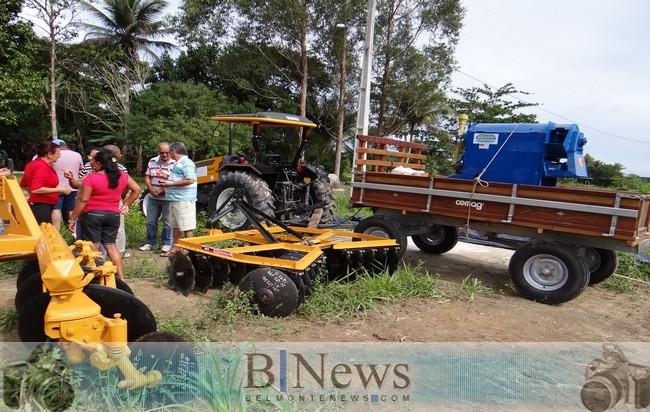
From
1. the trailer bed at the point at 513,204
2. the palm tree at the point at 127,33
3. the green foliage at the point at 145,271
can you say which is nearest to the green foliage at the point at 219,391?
the green foliage at the point at 145,271

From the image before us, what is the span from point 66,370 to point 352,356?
72.6 inches

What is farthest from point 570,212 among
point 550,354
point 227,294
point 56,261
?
point 56,261

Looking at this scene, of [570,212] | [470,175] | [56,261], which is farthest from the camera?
[470,175]

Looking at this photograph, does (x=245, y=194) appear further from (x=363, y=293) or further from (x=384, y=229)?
(x=363, y=293)

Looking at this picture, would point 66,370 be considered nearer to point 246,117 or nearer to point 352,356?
point 352,356

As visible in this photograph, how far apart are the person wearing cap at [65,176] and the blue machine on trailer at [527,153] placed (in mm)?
5022

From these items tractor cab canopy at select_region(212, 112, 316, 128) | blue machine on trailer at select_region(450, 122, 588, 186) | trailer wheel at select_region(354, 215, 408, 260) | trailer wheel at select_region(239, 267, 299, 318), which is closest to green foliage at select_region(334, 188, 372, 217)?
tractor cab canopy at select_region(212, 112, 316, 128)

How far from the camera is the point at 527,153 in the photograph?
5969 millimetres

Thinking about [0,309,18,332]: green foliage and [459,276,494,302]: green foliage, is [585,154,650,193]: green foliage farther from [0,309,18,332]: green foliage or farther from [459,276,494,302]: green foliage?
[0,309,18,332]: green foliage

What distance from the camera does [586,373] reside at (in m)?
3.40

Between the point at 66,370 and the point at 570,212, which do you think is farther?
the point at 570,212

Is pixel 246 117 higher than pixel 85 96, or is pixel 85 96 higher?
pixel 85 96

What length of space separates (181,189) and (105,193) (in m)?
A: 1.85

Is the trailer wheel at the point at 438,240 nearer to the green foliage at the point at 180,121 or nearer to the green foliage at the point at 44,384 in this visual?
the green foliage at the point at 44,384
